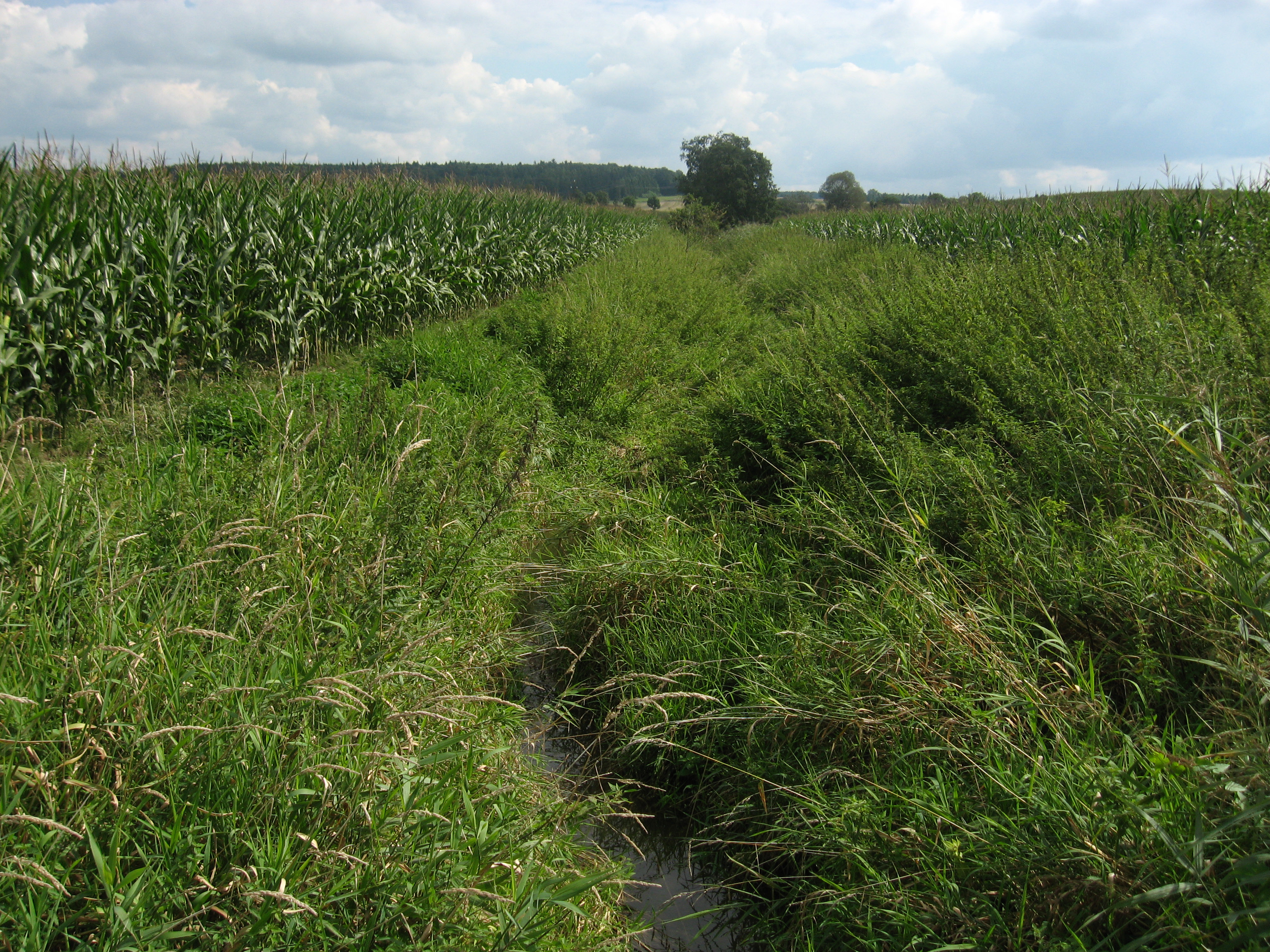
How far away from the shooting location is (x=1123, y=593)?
2770 millimetres

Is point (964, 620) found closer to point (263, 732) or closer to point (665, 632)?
point (665, 632)

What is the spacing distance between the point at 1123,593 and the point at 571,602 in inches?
101

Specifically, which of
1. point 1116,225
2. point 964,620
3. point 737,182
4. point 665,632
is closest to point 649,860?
point 665,632

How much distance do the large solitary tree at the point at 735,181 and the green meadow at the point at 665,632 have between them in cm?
5337

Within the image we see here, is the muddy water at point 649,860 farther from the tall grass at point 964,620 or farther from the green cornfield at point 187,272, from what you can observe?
→ the green cornfield at point 187,272

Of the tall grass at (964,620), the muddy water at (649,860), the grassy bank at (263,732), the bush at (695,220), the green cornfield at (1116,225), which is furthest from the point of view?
the bush at (695,220)

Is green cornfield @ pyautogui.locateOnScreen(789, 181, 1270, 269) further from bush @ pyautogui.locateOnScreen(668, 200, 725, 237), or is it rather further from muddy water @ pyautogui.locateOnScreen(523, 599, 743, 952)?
bush @ pyautogui.locateOnScreen(668, 200, 725, 237)

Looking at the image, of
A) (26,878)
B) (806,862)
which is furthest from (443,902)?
(806,862)

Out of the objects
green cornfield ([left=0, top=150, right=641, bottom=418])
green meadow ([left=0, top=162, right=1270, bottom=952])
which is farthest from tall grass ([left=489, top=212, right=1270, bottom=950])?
green cornfield ([left=0, top=150, right=641, bottom=418])

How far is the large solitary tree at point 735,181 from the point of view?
184 feet

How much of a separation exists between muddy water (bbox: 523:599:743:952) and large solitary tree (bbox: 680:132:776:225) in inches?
2194

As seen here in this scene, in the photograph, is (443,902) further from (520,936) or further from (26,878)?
(26,878)

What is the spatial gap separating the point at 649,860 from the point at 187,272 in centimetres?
655

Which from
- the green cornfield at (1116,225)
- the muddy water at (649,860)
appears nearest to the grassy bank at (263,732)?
the muddy water at (649,860)
